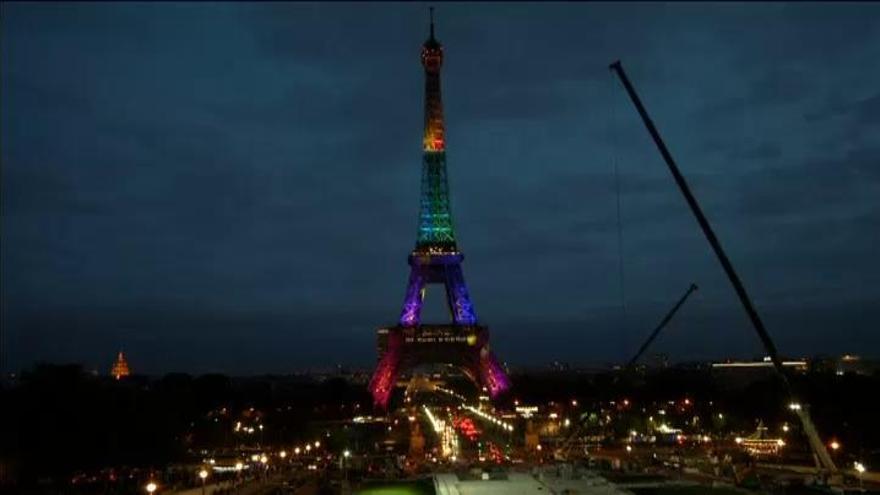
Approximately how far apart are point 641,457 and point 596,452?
8722 mm

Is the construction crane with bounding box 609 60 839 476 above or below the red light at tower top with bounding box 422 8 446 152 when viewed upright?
below

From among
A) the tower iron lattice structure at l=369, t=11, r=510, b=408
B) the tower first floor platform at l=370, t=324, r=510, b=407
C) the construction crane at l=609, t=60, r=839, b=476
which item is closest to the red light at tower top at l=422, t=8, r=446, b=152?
the tower iron lattice structure at l=369, t=11, r=510, b=408

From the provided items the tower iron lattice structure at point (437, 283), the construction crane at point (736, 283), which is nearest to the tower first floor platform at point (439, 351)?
the tower iron lattice structure at point (437, 283)

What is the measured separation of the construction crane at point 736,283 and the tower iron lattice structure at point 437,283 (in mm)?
45498

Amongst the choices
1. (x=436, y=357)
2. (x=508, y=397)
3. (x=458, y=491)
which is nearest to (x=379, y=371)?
(x=436, y=357)

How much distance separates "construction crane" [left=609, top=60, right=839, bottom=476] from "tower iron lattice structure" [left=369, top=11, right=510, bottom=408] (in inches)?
1791

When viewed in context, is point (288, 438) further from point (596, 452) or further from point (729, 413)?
point (729, 413)

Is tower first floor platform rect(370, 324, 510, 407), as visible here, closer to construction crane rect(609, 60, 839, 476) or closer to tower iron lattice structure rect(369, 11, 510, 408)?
tower iron lattice structure rect(369, 11, 510, 408)

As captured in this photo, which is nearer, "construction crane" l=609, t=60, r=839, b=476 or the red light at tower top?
"construction crane" l=609, t=60, r=839, b=476

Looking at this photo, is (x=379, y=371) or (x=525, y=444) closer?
(x=525, y=444)

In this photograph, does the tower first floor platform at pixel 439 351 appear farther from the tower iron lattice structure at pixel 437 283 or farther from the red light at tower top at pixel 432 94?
the red light at tower top at pixel 432 94

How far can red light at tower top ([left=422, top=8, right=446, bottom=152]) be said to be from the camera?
98062mm

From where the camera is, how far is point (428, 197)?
10194 cm

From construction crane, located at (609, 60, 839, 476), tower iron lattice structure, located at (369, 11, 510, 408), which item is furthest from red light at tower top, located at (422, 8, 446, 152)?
construction crane, located at (609, 60, 839, 476)
